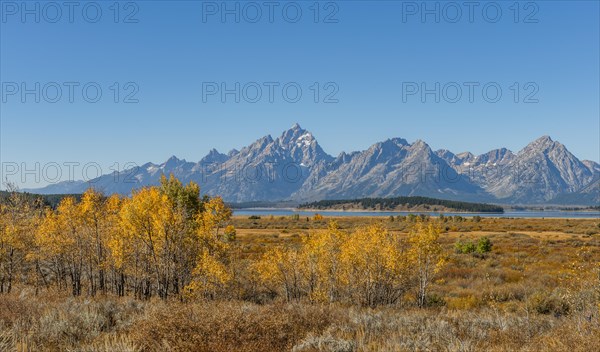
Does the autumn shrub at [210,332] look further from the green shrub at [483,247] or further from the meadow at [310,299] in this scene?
the green shrub at [483,247]

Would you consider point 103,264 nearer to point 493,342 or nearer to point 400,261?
point 400,261

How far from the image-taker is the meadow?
8.70m

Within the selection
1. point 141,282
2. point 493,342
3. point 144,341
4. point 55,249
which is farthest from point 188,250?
point 493,342

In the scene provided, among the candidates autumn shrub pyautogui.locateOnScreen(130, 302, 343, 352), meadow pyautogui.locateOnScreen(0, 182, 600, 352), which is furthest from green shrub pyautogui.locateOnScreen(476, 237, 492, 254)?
autumn shrub pyautogui.locateOnScreen(130, 302, 343, 352)

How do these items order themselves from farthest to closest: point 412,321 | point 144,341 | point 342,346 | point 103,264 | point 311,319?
point 103,264
point 412,321
point 311,319
point 342,346
point 144,341

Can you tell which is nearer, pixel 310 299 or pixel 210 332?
pixel 210 332

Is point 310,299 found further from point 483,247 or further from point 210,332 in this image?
point 483,247

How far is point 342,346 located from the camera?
8867mm

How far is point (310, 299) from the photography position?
20.8m

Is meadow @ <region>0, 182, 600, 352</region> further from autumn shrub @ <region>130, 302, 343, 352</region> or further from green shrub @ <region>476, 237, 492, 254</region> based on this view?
green shrub @ <region>476, 237, 492, 254</region>

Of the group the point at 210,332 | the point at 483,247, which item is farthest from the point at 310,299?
the point at 483,247

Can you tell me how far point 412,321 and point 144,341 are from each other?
828cm

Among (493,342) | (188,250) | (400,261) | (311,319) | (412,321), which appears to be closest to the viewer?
(493,342)

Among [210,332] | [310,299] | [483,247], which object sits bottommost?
[483,247]
